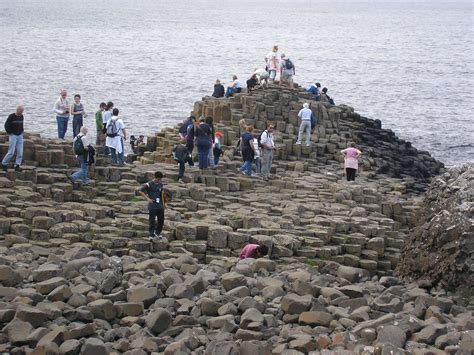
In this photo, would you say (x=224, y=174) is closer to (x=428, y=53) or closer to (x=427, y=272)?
(x=427, y=272)

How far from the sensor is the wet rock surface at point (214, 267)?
17.1 metres

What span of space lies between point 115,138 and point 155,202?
7.07 m

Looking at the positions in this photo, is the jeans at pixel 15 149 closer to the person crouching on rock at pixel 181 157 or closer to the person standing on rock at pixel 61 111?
the person crouching on rock at pixel 181 157

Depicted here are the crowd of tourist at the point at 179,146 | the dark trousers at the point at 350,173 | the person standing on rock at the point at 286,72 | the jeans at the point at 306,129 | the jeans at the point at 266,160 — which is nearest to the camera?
the crowd of tourist at the point at 179,146

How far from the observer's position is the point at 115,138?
29203mm

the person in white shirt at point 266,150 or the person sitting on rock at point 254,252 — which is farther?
the person in white shirt at point 266,150

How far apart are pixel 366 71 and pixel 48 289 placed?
8440cm

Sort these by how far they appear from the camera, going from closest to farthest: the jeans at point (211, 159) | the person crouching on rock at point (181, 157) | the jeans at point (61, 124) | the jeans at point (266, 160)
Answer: the person crouching on rock at point (181, 157)
the jeans at point (211, 159)
the jeans at point (266, 160)
the jeans at point (61, 124)

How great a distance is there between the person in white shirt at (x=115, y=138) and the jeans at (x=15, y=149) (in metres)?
2.99

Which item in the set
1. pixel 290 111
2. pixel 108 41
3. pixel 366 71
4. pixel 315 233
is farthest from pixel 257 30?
pixel 315 233

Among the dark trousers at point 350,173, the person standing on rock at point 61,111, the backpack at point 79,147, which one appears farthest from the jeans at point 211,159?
the person standing on rock at point 61,111

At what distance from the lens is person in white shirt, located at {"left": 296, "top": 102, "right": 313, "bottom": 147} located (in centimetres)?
3466

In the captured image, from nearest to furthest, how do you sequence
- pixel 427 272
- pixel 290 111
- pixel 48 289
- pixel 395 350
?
pixel 395 350 → pixel 48 289 → pixel 427 272 → pixel 290 111

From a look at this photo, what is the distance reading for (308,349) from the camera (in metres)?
16.7
